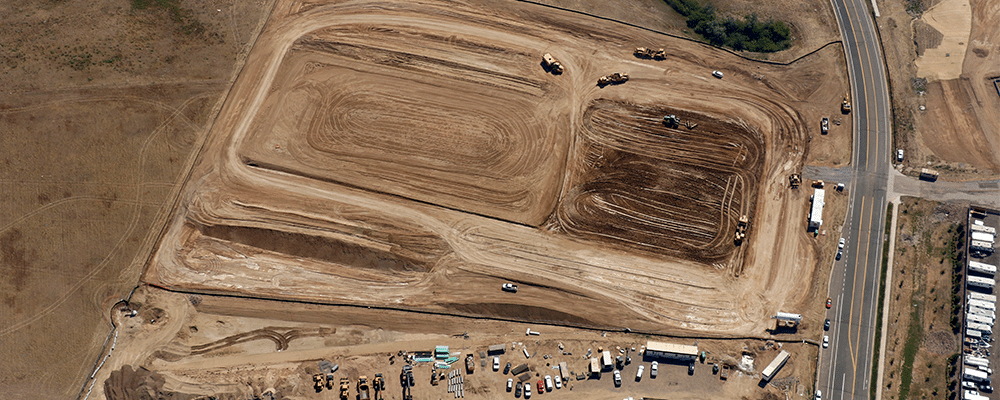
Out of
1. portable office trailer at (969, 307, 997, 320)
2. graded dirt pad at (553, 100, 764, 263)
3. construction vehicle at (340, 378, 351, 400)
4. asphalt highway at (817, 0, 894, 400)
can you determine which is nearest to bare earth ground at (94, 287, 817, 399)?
construction vehicle at (340, 378, 351, 400)

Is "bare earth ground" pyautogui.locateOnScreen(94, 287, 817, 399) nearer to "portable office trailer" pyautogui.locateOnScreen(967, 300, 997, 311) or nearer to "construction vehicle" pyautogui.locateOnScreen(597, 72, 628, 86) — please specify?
"portable office trailer" pyautogui.locateOnScreen(967, 300, 997, 311)

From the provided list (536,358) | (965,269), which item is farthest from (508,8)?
(965,269)

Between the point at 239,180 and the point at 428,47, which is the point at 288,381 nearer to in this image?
the point at 239,180

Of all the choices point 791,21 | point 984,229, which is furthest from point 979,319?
point 791,21

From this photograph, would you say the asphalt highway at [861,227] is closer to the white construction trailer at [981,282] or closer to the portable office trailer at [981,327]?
the white construction trailer at [981,282]

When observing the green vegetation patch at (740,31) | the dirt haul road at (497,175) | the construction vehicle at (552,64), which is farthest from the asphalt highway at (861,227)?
the construction vehicle at (552,64)

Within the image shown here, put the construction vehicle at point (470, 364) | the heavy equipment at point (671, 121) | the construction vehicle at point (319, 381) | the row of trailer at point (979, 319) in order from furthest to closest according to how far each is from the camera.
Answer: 1. the heavy equipment at point (671, 121)
2. the construction vehicle at point (470, 364)
3. the row of trailer at point (979, 319)
4. the construction vehicle at point (319, 381)

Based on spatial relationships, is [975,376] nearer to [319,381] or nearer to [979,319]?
[979,319]
